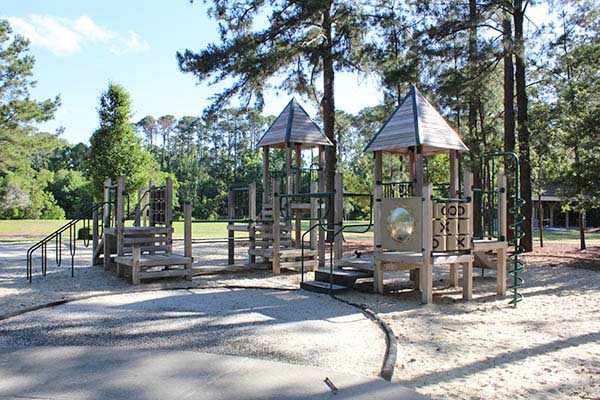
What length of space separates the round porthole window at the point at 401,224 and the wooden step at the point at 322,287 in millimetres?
1228

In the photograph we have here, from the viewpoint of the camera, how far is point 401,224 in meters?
8.19

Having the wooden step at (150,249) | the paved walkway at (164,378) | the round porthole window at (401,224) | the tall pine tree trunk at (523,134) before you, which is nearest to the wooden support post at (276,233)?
the wooden step at (150,249)

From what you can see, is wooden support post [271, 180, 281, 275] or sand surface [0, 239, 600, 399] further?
wooden support post [271, 180, 281, 275]

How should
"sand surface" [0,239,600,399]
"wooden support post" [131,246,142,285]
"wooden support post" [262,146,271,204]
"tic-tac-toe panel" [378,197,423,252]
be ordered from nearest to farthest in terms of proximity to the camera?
"sand surface" [0,239,600,399] < "tic-tac-toe panel" [378,197,423,252] < "wooden support post" [131,246,142,285] < "wooden support post" [262,146,271,204]

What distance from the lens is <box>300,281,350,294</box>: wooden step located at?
8.37 meters

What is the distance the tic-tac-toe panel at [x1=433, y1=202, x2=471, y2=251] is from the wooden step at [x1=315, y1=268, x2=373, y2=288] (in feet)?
4.78

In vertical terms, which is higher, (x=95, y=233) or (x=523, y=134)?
(x=523, y=134)

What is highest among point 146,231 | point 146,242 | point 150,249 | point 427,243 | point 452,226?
point 452,226

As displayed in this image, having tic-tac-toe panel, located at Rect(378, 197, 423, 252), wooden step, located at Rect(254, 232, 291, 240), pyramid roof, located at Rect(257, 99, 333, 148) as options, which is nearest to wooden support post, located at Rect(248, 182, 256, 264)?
wooden step, located at Rect(254, 232, 291, 240)

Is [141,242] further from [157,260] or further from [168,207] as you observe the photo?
[157,260]

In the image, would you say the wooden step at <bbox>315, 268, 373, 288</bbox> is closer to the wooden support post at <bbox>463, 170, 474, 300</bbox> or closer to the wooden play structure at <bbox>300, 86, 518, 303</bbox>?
the wooden play structure at <bbox>300, 86, 518, 303</bbox>

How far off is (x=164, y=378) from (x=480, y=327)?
3.97 metres

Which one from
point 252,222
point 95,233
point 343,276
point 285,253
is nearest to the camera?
point 343,276

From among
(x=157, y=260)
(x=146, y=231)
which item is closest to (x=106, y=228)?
(x=146, y=231)
